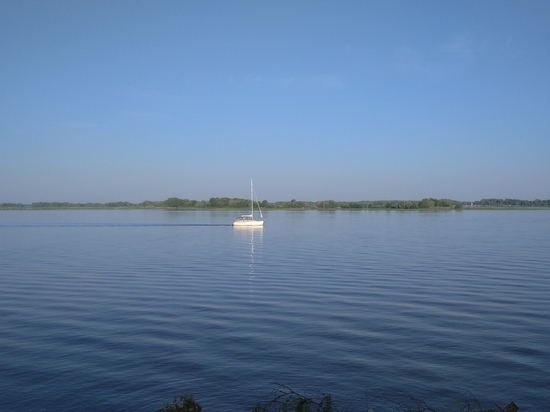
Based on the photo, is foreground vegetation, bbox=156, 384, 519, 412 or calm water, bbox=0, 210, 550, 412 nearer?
foreground vegetation, bbox=156, 384, 519, 412

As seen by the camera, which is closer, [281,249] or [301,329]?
[301,329]

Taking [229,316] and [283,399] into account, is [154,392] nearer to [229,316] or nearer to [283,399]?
[283,399]

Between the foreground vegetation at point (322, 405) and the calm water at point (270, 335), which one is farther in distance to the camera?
the calm water at point (270, 335)

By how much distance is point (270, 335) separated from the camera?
40.7 feet

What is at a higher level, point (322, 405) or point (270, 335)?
point (322, 405)

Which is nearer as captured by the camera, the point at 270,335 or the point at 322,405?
the point at 322,405

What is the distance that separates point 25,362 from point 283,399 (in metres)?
5.24

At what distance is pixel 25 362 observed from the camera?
10.3 metres

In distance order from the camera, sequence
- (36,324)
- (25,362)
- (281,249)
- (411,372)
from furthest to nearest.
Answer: (281,249), (36,324), (25,362), (411,372)

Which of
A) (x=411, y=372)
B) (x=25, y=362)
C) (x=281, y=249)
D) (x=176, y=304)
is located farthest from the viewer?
(x=281, y=249)

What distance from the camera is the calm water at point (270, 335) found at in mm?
8812

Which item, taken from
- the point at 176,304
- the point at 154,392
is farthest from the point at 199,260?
the point at 154,392

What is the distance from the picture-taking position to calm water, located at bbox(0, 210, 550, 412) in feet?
28.9

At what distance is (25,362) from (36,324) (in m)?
3.53
